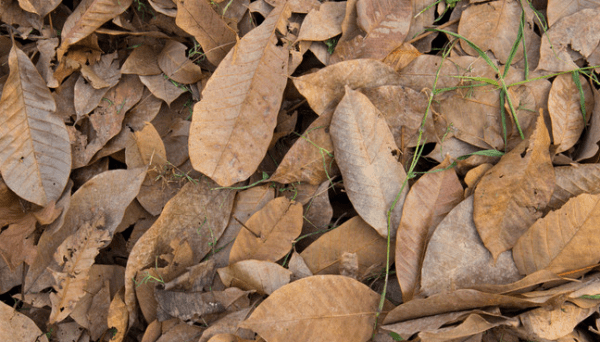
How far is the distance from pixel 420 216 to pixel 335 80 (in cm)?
40

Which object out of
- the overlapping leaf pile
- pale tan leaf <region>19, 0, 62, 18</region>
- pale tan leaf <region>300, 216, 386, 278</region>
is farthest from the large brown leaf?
pale tan leaf <region>19, 0, 62, 18</region>

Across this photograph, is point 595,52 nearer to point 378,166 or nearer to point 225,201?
point 378,166

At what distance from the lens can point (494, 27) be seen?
4.05 feet

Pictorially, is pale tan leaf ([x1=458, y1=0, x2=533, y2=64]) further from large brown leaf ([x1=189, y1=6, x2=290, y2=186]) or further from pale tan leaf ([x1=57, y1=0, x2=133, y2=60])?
pale tan leaf ([x1=57, y1=0, x2=133, y2=60])

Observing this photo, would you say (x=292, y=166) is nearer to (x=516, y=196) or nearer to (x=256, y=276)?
(x=256, y=276)

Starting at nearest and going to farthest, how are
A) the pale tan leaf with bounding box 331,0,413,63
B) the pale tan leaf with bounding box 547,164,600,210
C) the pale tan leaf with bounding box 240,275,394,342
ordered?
the pale tan leaf with bounding box 240,275,394,342 → the pale tan leaf with bounding box 547,164,600,210 → the pale tan leaf with bounding box 331,0,413,63

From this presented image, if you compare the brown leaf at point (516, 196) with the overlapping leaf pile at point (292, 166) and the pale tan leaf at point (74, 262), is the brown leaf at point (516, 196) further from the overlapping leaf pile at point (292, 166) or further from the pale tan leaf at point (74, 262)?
the pale tan leaf at point (74, 262)

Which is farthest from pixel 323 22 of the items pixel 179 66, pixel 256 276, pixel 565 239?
pixel 565 239

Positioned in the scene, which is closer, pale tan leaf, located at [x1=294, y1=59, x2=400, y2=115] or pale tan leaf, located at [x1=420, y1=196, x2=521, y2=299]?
pale tan leaf, located at [x1=420, y1=196, x2=521, y2=299]

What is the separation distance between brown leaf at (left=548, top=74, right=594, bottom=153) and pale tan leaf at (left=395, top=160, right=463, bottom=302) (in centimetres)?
30

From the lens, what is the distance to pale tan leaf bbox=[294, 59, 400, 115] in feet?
3.80

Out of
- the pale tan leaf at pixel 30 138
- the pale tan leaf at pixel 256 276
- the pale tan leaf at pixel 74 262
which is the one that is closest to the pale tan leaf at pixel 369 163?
the pale tan leaf at pixel 256 276

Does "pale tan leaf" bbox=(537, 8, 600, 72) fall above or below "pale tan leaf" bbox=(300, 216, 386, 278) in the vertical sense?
above

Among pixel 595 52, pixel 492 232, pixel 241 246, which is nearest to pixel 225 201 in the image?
pixel 241 246
